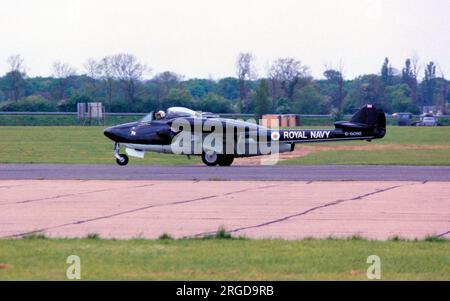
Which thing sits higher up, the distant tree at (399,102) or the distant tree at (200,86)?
the distant tree at (200,86)

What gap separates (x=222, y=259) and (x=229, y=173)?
58.9 ft

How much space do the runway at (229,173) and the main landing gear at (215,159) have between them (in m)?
1.67

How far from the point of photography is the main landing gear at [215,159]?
3653 cm

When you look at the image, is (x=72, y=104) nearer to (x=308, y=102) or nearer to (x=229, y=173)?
(x=308, y=102)

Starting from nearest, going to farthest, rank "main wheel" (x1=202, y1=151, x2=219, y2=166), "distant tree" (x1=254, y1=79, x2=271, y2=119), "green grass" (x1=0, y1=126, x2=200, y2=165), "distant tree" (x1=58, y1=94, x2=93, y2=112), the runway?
the runway, "main wheel" (x1=202, y1=151, x2=219, y2=166), "green grass" (x1=0, y1=126, x2=200, y2=165), "distant tree" (x1=254, y1=79, x2=271, y2=119), "distant tree" (x1=58, y1=94, x2=93, y2=112)

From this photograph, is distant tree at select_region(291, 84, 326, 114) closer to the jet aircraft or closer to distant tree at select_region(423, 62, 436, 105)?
distant tree at select_region(423, 62, 436, 105)

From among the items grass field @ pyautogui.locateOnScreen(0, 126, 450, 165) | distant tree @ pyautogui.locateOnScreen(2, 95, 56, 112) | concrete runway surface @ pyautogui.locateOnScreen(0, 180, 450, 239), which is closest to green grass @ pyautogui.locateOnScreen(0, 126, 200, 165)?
grass field @ pyautogui.locateOnScreen(0, 126, 450, 165)

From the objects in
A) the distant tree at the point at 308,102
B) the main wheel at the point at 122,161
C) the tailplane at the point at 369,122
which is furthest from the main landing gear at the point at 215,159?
→ the distant tree at the point at 308,102

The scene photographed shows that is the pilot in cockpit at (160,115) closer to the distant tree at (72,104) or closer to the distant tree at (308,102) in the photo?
the distant tree at (72,104)

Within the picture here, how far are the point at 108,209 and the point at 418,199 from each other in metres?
6.98

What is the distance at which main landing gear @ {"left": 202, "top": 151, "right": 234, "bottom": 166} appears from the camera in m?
36.5

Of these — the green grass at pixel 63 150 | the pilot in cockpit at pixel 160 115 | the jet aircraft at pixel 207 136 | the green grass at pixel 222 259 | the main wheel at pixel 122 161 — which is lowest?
the green grass at pixel 63 150

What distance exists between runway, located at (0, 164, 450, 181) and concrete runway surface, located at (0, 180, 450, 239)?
4.82ft

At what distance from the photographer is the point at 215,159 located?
3662cm
